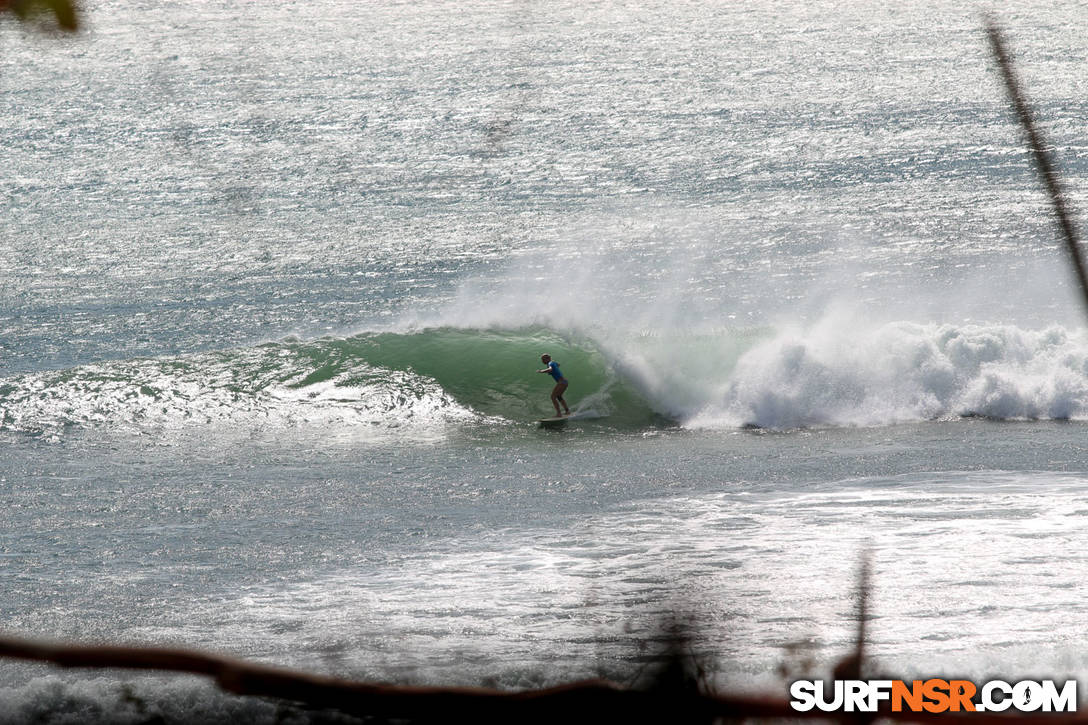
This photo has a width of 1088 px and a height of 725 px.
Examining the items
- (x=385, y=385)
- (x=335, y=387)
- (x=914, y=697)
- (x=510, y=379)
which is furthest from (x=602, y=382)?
(x=914, y=697)

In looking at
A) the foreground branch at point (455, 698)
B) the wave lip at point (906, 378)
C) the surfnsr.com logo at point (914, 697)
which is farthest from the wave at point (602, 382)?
the foreground branch at point (455, 698)

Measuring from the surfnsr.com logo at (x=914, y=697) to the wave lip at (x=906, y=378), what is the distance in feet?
47.6

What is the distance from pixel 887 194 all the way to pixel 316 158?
19.4 m

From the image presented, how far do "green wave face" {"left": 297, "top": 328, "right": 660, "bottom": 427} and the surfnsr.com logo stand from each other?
1477 cm

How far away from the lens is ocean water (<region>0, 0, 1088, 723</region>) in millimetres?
4742

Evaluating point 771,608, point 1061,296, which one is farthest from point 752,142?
point 771,608

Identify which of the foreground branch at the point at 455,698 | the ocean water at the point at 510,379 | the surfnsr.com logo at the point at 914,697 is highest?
the ocean water at the point at 510,379

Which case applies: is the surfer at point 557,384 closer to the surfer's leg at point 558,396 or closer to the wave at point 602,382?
the surfer's leg at point 558,396

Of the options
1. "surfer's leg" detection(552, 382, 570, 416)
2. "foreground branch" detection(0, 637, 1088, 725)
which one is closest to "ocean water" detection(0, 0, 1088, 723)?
"foreground branch" detection(0, 637, 1088, 725)

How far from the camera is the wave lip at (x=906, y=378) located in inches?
629

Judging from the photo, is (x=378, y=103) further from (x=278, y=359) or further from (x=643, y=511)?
(x=643, y=511)

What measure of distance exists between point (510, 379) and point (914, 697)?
17.4m

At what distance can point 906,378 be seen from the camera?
17.0m

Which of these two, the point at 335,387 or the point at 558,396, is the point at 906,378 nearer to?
the point at 558,396
